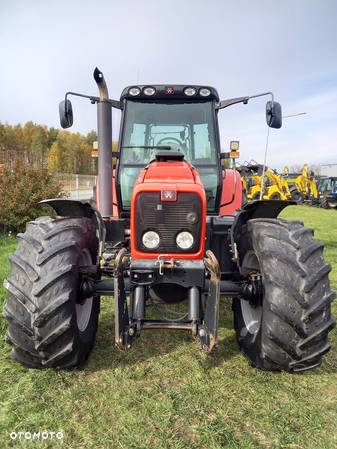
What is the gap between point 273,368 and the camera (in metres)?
2.89

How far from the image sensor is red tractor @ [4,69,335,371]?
2.64 meters

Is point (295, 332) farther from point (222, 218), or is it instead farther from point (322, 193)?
point (322, 193)

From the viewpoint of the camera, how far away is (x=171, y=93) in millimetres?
4184

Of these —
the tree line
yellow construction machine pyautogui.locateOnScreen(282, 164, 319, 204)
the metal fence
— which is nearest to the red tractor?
the metal fence

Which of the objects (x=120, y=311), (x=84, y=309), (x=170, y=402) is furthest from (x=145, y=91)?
(x=170, y=402)

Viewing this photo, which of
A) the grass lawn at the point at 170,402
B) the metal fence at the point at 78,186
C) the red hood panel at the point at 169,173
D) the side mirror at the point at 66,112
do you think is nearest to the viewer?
the grass lawn at the point at 170,402

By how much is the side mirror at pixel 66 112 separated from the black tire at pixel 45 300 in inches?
55.9

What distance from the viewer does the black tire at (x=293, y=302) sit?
2615 millimetres

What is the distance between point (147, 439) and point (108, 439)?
0.24m

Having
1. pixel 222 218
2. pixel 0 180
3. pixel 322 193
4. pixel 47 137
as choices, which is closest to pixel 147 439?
pixel 222 218

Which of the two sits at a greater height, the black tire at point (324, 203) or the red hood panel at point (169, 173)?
the red hood panel at point (169, 173)

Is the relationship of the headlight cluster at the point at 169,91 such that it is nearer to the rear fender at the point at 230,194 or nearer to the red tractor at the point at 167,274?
the red tractor at the point at 167,274

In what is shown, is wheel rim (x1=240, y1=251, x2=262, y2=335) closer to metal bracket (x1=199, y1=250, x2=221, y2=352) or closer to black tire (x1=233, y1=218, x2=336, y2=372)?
black tire (x1=233, y1=218, x2=336, y2=372)

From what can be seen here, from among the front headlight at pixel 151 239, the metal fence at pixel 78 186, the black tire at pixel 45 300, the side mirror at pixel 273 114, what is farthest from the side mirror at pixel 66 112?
the metal fence at pixel 78 186
